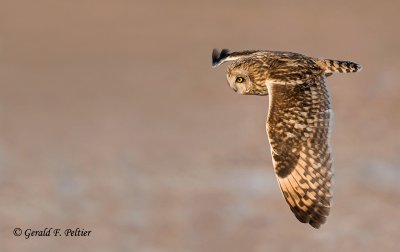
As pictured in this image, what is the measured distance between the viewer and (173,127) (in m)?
17.7

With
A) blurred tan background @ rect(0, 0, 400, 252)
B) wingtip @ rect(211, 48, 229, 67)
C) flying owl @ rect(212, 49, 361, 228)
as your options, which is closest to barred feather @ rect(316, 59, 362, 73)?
flying owl @ rect(212, 49, 361, 228)

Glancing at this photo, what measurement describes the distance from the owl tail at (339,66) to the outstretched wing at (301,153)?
39 centimetres

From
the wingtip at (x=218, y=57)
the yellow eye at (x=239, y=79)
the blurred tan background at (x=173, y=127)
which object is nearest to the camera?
the yellow eye at (x=239, y=79)

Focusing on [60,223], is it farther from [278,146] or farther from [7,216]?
[278,146]

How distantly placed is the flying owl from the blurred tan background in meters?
3.66

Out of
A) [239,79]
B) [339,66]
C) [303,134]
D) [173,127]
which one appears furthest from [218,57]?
[173,127]

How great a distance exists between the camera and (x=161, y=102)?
18625 mm

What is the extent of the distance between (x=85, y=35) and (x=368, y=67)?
4.54 m

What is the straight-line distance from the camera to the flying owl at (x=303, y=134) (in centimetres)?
1027
